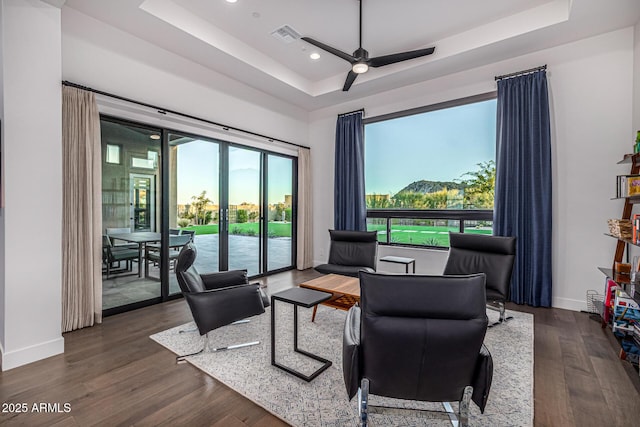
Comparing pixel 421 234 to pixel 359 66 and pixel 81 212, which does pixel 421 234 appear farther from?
pixel 81 212

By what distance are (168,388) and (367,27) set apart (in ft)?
13.6

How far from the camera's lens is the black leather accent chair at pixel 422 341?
1.38 metres

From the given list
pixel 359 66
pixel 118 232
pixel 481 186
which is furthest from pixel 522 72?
pixel 118 232

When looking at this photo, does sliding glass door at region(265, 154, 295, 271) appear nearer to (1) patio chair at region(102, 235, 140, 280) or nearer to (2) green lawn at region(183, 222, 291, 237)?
(2) green lawn at region(183, 222, 291, 237)

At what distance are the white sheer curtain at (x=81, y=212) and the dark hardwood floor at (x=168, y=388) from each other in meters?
0.30

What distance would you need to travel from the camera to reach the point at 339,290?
2809 millimetres

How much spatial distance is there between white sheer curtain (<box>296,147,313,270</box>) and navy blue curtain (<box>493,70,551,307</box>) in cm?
321

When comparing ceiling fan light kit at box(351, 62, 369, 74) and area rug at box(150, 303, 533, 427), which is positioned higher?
ceiling fan light kit at box(351, 62, 369, 74)

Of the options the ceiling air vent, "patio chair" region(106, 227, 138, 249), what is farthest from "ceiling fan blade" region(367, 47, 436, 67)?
"patio chair" region(106, 227, 138, 249)

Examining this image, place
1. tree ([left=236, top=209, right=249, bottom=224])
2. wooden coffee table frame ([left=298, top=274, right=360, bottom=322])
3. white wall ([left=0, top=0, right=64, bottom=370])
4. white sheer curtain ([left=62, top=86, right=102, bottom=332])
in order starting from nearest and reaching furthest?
white wall ([left=0, top=0, right=64, bottom=370]) < wooden coffee table frame ([left=298, top=274, right=360, bottom=322]) < white sheer curtain ([left=62, top=86, right=102, bottom=332]) < tree ([left=236, top=209, right=249, bottom=224])

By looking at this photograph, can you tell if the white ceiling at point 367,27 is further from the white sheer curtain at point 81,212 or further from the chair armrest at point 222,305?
the chair armrest at point 222,305

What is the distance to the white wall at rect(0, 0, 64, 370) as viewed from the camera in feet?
7.38

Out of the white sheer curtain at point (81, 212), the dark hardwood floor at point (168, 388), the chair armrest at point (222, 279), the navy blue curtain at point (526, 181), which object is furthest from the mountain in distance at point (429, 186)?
the white sheer curtain at point (81, 212)

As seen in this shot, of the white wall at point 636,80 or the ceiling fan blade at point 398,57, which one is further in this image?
the ceiling fan blade at point 398,57
